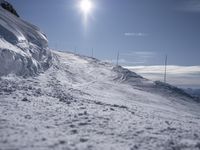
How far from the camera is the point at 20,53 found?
28.7 meters

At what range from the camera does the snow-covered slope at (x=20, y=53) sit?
81.0 ft

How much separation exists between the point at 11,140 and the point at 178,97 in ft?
117

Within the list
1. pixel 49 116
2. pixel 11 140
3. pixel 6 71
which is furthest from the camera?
pixel 6 71

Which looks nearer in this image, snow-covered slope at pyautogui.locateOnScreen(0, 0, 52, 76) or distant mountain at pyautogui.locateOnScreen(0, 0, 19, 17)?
snow-covered slope at pyautogui.locateOnScreen(0, 0, 52, 76)

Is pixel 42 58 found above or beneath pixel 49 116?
above

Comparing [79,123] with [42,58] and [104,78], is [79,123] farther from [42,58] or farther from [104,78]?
[104,78]

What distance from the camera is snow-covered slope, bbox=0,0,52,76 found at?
24688mm

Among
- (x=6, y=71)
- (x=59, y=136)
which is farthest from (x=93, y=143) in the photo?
(x=6, y=71)

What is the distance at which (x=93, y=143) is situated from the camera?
32.2ft

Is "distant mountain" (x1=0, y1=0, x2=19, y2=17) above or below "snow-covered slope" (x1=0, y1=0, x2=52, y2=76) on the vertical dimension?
above

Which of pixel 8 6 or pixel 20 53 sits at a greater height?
pixel 8 6

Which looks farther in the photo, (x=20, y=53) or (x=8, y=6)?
(x=8, y=6)

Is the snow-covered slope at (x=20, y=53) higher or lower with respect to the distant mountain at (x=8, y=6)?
lower

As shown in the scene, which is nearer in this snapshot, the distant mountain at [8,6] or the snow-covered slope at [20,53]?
the snow-covered slope at [20,53]
